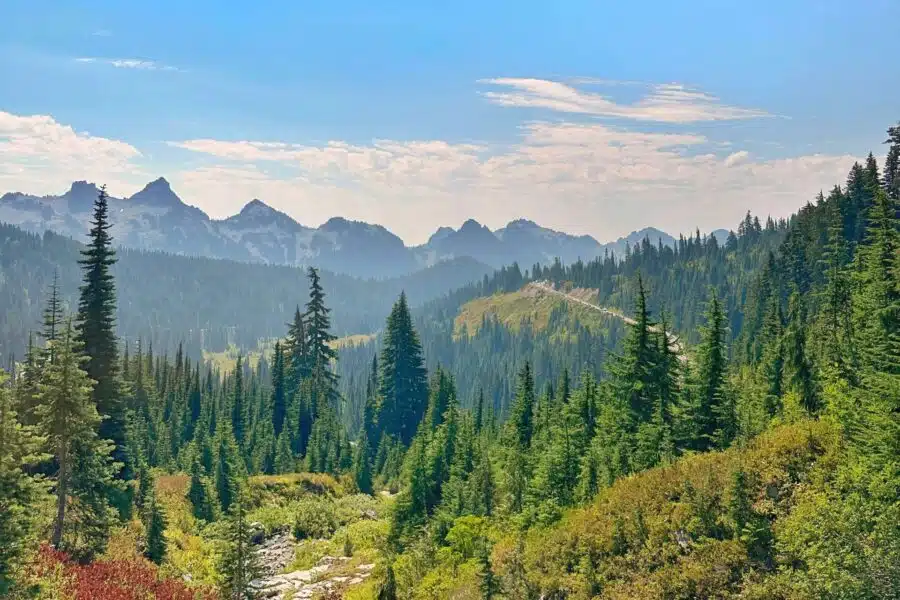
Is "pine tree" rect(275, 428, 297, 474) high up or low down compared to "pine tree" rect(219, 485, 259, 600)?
down

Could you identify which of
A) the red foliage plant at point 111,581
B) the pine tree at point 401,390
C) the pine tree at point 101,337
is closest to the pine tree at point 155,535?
the red foliage plant at point 111,581

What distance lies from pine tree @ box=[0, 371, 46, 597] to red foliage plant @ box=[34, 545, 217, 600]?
2.89m

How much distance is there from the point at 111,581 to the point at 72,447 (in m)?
6.33

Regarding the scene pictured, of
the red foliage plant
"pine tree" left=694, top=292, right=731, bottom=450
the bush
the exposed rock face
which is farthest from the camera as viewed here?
the bush

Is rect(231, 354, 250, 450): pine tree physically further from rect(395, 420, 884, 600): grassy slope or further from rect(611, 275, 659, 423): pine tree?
rect(395, 420, 884, 600): grassy slope

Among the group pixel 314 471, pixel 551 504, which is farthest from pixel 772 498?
pixel 314 471

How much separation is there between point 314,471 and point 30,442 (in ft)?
133

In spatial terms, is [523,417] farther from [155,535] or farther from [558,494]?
[155,535]

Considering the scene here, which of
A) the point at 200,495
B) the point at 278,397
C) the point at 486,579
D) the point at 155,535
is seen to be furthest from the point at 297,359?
the point at 486,579

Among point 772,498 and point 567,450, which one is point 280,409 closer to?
point 567,450

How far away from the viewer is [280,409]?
7281 cm

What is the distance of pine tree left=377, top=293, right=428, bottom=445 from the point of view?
73938 mm

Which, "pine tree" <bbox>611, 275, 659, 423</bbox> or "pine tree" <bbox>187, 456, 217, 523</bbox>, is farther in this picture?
"pine tree" <bbox>187, 456, 217, 523</bbox>

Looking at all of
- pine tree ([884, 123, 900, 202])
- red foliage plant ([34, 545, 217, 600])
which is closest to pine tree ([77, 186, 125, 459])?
red foliage plant ([34, 545, 217, 600])
